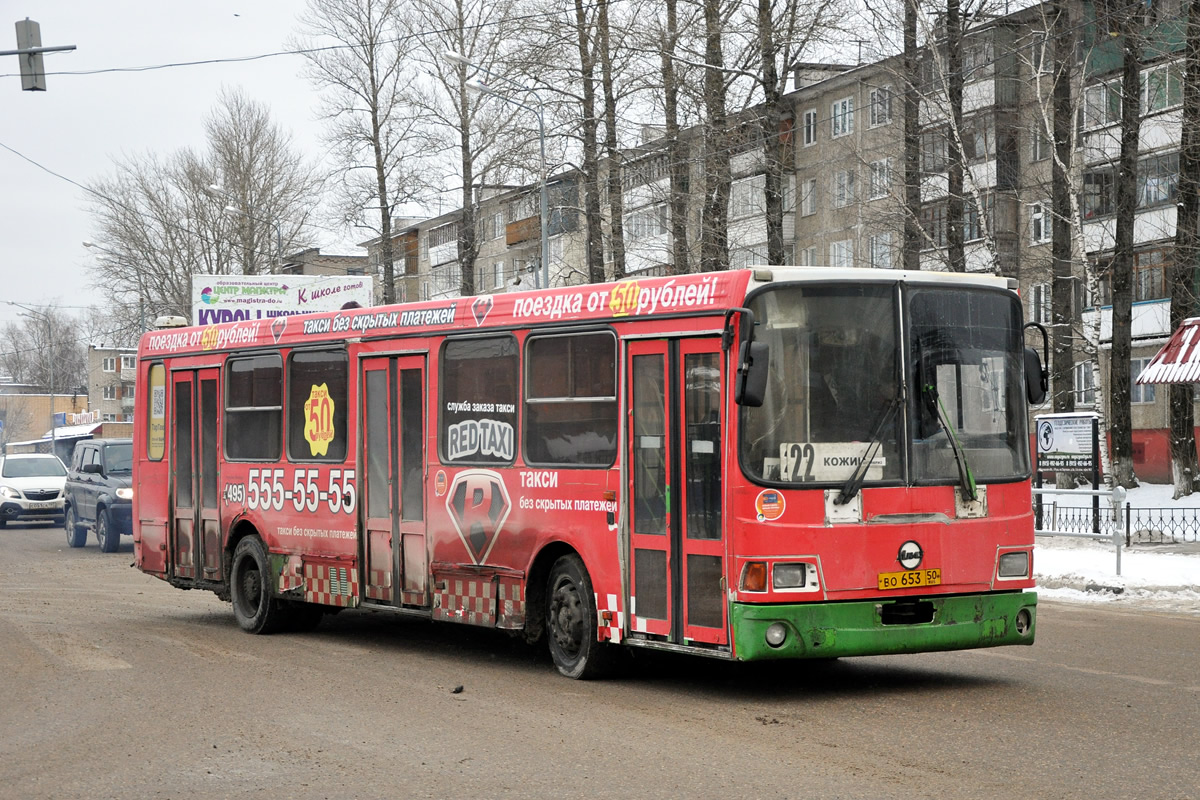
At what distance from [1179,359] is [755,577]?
22.6 m

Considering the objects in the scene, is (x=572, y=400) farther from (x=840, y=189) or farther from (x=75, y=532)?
(x=840, y=189)

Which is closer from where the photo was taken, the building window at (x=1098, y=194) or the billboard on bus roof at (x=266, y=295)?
the billboard on bus roof at (x=266, y=295)

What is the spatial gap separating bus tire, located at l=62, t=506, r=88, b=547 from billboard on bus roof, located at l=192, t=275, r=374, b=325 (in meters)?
9.59

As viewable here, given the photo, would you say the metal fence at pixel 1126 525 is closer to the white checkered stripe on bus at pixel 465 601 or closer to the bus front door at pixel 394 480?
the bus front door at pixel 394 480

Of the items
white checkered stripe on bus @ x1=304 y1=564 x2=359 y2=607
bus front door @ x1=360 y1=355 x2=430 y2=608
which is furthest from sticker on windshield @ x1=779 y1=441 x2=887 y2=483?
white checkered stripe on bus @ x1=304 y1=564 x2=359 y2=607

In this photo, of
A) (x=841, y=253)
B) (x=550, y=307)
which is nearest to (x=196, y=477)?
(x=550, y=307)

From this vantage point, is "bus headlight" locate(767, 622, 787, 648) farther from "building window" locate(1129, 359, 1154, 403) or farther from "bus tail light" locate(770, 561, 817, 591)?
"building window" locate(1129, 359, 1154, 403)

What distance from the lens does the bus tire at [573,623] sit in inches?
414

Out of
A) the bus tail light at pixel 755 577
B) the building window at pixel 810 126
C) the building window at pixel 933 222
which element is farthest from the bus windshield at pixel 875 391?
the building window at pixel 810 126

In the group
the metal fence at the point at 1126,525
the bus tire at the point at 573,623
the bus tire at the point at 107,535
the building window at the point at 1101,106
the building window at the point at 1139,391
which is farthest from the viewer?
the building window at the point at 1139,391

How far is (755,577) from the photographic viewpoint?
9.30m

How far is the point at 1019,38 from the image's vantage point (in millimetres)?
31641

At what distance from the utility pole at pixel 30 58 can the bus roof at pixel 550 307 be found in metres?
5.46

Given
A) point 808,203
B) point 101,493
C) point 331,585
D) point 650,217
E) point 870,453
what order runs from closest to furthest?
point 870,453, point 331,585, point 101,493, point 650,217, point 808,203
